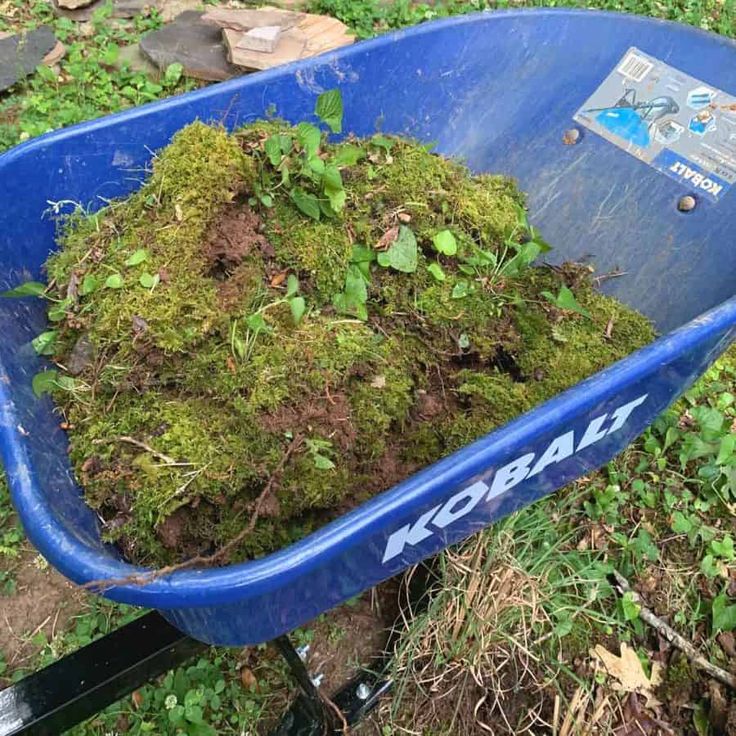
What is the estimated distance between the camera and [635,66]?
1956 millimetres

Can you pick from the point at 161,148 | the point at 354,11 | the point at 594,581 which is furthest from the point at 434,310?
the point at 354,11

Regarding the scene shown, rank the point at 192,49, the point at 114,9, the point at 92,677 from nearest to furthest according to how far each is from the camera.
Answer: the point at 92,677 < the point at 192,49 < the point at 114,9

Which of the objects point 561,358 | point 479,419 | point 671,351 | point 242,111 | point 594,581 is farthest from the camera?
point 594,581

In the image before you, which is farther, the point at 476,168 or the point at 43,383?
the point at 476,168

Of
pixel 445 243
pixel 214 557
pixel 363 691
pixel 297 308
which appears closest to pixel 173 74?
pixel 445 243

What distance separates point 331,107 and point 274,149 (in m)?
0.18

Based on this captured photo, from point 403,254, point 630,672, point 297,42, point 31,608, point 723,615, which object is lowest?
point 31,608

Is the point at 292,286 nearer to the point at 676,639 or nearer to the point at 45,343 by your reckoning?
the point at 45,343

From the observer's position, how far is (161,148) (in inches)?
64.6

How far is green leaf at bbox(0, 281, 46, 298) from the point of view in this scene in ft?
4.51

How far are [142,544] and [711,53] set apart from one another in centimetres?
180

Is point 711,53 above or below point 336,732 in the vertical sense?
above

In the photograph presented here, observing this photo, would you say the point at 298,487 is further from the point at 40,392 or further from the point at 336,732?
the point at 336,732

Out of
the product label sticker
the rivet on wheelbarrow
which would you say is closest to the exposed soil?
the rivet on wheelbarrow
